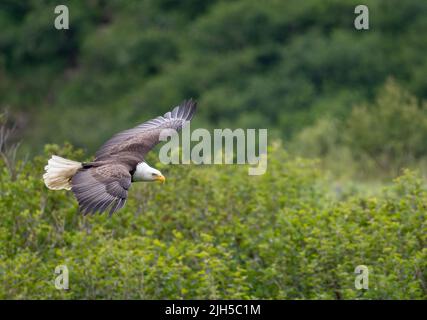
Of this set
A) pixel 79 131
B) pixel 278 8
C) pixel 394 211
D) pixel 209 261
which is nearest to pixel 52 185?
pixel 209 261

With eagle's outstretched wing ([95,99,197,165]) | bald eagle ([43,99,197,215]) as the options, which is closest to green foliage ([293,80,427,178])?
eagle's outstretched wing ([95,99,197,165])

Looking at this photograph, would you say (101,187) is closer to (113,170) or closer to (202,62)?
(113,170)

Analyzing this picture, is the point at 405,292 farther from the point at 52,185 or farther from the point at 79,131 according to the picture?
the point at 79,131

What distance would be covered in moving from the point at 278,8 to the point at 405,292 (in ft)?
130

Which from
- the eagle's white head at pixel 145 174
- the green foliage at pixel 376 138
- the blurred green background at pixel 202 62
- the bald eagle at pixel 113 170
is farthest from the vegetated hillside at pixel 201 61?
the eagle's white head at pixel 145 174

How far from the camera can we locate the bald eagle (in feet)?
43.3

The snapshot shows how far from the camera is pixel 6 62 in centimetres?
5881

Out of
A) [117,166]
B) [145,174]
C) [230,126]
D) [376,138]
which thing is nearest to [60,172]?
[117,166]

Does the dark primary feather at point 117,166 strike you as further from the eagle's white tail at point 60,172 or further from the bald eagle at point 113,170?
the eagle's white tail at point 60,172

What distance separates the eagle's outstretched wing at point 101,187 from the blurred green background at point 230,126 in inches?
78.9

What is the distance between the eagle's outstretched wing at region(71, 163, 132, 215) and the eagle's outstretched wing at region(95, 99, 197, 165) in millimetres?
950

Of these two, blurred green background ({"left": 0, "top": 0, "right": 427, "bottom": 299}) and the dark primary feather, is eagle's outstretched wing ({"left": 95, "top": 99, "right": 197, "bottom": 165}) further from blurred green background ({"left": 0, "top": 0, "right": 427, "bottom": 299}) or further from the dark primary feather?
blurred green background ({"left": 0, "top": 0, "right": 427, "bottom": 299})

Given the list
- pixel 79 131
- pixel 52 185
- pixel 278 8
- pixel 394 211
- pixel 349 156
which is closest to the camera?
pixel 52 185

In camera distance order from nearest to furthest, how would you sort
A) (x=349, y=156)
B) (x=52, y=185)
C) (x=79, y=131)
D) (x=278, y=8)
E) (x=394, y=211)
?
(x=52, y=185), (x=394, y=211), (x=349, y=156), (x=79, y=131), (x=278, y=8)
